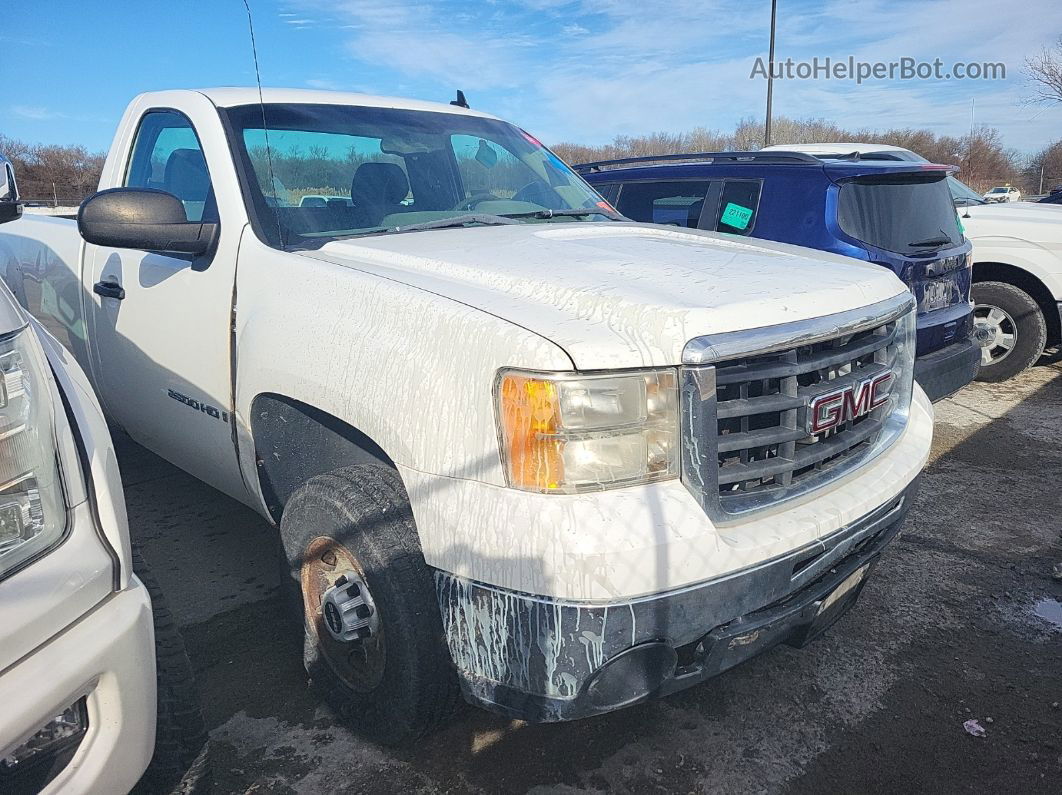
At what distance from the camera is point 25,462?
1267mm

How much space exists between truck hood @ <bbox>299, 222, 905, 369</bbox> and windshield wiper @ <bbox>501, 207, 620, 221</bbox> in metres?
0.35

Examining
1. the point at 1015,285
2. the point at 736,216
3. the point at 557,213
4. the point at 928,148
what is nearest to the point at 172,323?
the point at 557,213

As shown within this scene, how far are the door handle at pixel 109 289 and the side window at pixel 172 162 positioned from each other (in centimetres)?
40

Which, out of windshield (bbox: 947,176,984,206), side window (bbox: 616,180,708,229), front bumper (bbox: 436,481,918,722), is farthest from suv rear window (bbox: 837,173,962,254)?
windshield (bbox: 947,176,984,206)

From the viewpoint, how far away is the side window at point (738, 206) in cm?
Answer: 488

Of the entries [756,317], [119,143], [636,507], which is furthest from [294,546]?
[119,143]

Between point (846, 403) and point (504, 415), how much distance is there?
3.18 ft

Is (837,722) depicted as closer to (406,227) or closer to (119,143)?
(406,227)

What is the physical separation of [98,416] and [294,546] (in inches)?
32.8

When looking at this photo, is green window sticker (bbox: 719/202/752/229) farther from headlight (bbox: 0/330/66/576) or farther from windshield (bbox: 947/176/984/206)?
headlight (bbox: 0/330/66/576)

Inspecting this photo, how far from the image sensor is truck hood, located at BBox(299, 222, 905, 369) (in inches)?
67.1

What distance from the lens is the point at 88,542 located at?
4.31 ft

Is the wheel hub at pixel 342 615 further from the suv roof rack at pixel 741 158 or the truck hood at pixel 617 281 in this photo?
the suv roof rack at pixel 741 158

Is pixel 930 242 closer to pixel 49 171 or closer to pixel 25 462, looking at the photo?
pixel 25 462
